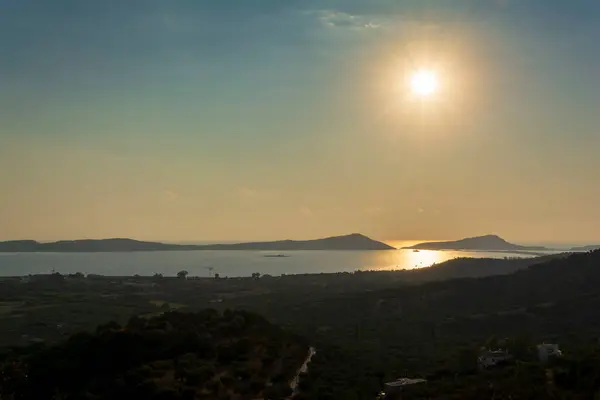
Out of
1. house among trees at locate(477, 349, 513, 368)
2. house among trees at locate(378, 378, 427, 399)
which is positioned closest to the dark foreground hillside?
house among trees at locate(378, 378, 427, 399)

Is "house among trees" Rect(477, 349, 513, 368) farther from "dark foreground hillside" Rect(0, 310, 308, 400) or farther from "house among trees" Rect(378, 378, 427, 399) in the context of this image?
"dark foreground hillside" Rect(0, 310, 308, 400)

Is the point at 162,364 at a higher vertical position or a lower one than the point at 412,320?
higher

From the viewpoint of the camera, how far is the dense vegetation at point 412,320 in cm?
2262

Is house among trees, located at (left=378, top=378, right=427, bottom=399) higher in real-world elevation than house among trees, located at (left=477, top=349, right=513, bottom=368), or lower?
lower

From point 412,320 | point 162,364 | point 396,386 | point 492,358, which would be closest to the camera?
point 396,386

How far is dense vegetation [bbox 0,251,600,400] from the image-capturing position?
22.6 meters

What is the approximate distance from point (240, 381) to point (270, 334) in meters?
9.33

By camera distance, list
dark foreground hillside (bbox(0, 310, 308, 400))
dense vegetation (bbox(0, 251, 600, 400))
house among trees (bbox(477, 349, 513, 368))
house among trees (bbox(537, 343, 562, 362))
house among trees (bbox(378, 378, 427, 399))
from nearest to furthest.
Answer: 1. house among trees (bbox(378, 378, 427, 399))
2. dark foreground hillside (bbox(0, 310, 308, 400))
3. dense vegetation (bbox(0, 251, 600, 400))
4. house among trees (bbox(477, 349, 513, 368))
5. house among trees (bbox(537, 343, 562, 362))

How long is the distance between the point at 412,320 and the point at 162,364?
41.5 metres

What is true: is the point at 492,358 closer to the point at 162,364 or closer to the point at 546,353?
the point at 546,353

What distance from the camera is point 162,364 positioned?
24359 millimetres

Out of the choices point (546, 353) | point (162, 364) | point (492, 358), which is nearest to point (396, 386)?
point (492, 358)

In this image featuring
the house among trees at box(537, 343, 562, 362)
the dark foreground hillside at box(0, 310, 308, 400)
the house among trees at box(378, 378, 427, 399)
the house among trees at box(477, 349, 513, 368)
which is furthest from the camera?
the house among trees at box(537, 343, 562, 362)

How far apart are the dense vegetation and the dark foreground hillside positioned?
2.11 metres
